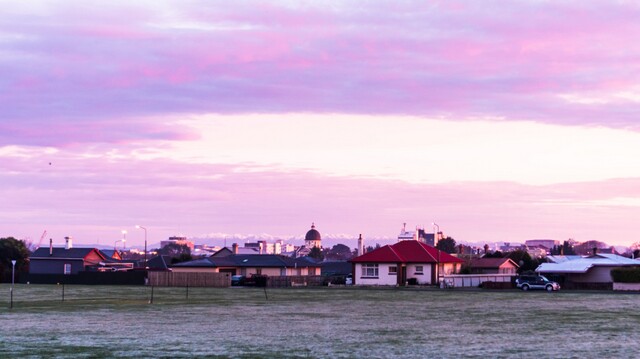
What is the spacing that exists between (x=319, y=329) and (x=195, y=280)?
66492 mm

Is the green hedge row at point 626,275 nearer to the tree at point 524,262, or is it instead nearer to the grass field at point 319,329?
the grass field at point 319,329

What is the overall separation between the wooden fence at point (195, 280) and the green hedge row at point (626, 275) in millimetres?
40200

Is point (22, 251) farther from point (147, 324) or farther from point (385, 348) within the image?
point (385, 348)

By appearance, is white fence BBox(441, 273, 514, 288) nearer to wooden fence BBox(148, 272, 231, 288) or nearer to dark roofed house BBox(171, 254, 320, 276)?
wooden fence BBox(148, 272, 231, 288)

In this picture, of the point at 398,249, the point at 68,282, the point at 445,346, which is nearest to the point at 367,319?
the point at 445,346

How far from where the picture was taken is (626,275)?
92.2m

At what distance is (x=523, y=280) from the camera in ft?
302

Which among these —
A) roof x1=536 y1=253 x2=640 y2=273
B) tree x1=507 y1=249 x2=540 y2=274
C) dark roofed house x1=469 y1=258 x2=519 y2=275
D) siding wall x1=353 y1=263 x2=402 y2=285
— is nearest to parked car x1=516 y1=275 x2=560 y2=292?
roof x1=536 y1=253 x2=640 y2=273

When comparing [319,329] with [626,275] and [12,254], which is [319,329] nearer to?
[626,275]

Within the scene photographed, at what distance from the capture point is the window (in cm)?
10853

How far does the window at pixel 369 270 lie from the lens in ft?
356

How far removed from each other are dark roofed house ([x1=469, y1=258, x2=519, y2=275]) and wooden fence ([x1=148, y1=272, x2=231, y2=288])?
110 ft

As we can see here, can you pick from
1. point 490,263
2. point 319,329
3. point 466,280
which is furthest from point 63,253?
point 319,329

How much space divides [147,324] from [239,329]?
4.93 meters
